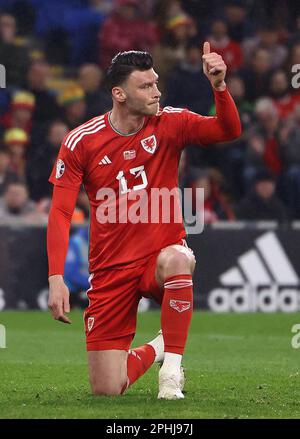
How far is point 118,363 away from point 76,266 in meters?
6.22

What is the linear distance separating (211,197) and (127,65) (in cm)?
739

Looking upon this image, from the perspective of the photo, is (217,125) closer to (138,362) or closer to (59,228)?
(59,228)

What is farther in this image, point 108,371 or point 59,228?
point 108,371

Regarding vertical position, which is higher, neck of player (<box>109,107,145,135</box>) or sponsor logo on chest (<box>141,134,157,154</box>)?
neck of player (<box>109,107,145,135</box>)

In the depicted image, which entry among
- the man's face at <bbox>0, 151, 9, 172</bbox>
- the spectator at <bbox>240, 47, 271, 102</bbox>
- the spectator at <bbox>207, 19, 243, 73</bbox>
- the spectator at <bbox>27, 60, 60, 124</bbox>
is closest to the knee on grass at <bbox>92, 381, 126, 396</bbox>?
the man's face at <bbox>0, 151, 9, 172</bbox>

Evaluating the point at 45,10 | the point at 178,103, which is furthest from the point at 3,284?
the point at 45,10

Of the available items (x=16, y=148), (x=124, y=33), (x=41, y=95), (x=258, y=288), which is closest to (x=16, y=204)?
(x=16, y=148)

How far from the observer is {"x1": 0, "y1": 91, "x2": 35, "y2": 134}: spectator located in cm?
1527

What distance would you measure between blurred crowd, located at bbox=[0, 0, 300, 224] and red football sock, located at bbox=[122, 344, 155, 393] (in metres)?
6.38

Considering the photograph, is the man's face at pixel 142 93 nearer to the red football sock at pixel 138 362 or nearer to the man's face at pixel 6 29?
the red football sock at pixel 138 362

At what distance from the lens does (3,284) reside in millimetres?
13406

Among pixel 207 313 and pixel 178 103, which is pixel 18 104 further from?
Result: pixel 207 313

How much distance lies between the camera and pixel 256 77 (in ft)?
54.0

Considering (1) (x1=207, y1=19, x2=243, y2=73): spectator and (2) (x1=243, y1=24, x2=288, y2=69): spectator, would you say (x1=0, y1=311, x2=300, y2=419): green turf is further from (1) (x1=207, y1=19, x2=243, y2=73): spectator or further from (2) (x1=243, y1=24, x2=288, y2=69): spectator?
(2) (x1=243, y1=24, x2=288, y2=69): spectator
